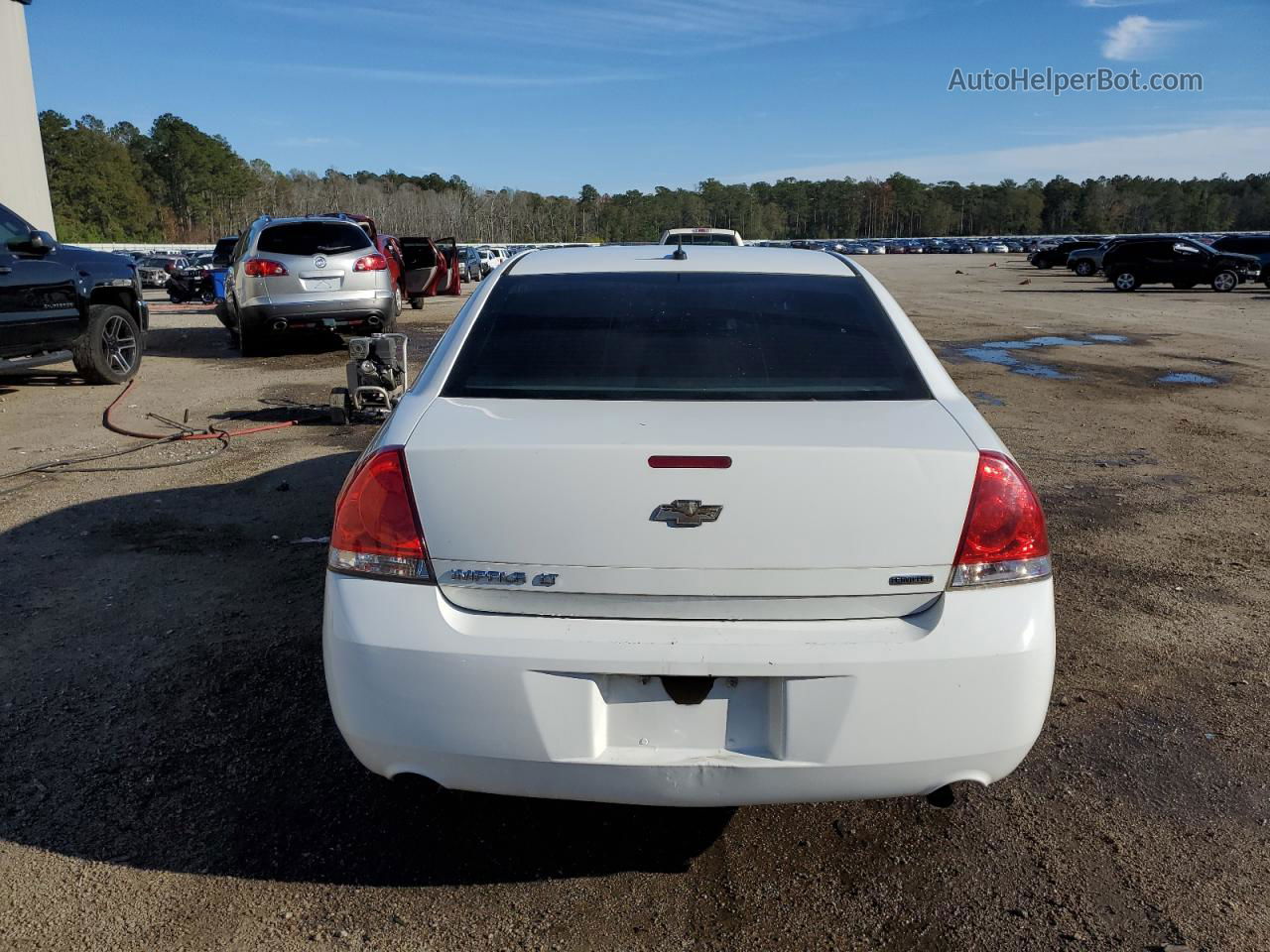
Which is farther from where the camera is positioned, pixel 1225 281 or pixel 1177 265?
pixel 1177 265

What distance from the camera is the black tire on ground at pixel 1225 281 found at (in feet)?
98.9

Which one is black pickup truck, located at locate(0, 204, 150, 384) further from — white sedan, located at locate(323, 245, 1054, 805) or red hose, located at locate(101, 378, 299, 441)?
white sedan, located at locate(323, 245, 1054, 805)

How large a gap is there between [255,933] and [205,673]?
1555 millimetres

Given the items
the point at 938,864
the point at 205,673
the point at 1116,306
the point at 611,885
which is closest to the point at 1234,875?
the point at 938,864

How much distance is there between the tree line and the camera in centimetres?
10881

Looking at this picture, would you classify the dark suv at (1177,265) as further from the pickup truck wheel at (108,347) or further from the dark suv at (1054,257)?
the pickup truck wheel at (108,347)

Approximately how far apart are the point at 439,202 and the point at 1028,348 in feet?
486

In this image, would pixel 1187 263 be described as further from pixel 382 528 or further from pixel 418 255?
pixel 382 528

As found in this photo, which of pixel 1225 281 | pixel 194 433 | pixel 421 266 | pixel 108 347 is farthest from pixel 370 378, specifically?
pixel 1225 281

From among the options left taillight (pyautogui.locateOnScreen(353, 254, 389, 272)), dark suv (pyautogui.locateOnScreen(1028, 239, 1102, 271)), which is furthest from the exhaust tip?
dark suv (pyautogui.locateOnScreen(1028, 239, 1102, 271))

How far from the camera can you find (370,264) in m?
12.3

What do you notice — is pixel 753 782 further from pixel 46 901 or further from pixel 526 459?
pixel 46 901

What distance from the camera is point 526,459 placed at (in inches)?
89.7

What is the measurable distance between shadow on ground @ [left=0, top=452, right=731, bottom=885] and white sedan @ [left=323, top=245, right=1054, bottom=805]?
451 millimetres
